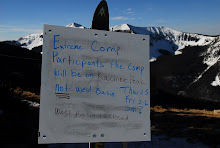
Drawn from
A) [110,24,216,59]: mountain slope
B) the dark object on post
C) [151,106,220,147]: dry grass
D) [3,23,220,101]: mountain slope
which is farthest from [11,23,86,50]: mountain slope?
the dark object on post

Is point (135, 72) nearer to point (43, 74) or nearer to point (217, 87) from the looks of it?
point (43, 74)

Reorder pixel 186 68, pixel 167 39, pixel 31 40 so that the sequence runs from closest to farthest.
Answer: pixel 186 68 → pixel 31 40 → pixel 167 39

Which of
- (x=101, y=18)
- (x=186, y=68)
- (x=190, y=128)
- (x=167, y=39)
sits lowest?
(x=190, y=128)

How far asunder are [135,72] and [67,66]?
1.99ft

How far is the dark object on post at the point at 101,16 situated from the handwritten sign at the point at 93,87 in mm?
61

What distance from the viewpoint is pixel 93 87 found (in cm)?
174

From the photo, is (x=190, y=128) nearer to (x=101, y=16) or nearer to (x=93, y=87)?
(x=93, y=87)

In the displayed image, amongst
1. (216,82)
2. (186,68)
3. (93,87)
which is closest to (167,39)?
(186,68)

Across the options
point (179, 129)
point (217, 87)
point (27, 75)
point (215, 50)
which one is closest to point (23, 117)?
point (179, 129)

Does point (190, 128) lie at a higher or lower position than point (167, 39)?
lower

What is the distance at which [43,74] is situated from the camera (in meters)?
1.64

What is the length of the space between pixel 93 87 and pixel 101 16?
0.62 m

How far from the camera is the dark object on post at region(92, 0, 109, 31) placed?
5.81 ft

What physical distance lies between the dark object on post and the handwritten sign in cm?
6
